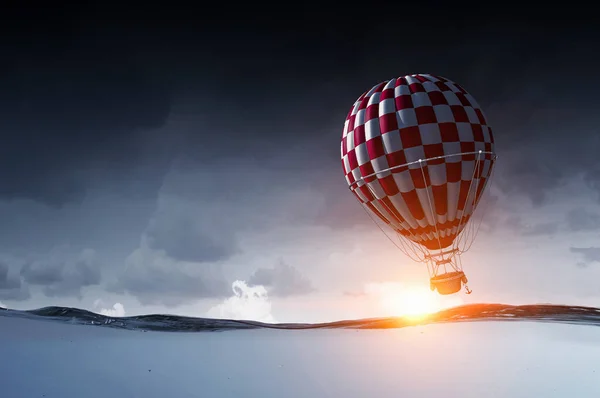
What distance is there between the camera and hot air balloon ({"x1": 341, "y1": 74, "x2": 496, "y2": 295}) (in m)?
14.6

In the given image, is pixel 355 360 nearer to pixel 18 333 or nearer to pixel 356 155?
pixel 18 333

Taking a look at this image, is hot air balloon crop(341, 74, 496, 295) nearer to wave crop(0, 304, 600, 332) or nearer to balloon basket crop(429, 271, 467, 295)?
balloon basket crop(429, 271, 467, 295)

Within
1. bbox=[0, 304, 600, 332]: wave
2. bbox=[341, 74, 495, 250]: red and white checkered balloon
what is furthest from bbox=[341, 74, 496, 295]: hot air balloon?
bbox=[0, 304, 600, 332]: wave

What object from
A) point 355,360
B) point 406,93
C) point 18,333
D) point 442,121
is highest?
point 406,93

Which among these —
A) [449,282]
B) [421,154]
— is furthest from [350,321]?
[421,154]

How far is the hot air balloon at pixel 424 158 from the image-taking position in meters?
14.6

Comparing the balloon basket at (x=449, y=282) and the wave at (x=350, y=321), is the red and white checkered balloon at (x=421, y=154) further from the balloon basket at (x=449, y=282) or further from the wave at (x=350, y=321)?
the wave at (x=350, y=321)

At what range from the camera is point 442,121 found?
Result: 1459 centimetres

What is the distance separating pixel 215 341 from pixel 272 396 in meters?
8.25

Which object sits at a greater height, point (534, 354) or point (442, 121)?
point (442, 121)

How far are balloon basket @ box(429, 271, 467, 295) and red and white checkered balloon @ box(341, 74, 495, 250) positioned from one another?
49.9 inches

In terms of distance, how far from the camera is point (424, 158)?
570 inches

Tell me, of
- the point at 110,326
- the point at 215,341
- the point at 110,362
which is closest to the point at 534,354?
the point at 215,341

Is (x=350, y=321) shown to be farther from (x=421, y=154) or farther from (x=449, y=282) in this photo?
(x=421, y=154)
